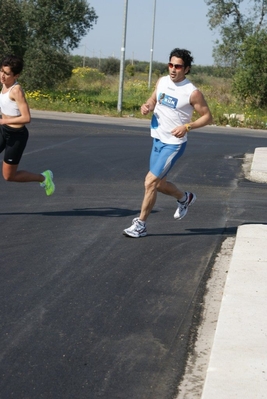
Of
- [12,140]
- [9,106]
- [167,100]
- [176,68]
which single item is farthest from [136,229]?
[9,106]

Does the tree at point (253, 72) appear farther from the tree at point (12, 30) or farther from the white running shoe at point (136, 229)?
the white running shoe at point (136, 229)

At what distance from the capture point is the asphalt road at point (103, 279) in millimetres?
4612

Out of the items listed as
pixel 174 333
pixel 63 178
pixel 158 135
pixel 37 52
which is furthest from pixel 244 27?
pixel 174 333

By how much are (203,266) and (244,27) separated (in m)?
42.6

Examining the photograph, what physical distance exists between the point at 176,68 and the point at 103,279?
231 cm

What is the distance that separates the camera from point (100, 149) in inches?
645

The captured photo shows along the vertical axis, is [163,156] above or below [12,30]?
above

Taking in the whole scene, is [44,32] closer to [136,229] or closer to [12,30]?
[12,30]

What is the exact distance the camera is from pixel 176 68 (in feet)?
25.2

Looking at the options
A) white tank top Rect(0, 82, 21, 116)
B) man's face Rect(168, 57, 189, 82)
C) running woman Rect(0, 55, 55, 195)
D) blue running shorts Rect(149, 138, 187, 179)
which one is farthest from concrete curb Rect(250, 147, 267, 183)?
man's face Rect(168, 57, 189, 82)

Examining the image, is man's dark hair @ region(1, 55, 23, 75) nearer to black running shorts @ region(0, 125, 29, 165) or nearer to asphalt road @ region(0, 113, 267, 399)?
black running shorts @ region(0, 125, 29, 165)

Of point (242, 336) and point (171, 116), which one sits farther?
point (171, 116)

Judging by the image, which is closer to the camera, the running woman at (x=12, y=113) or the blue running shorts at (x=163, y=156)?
the blue running shorts at (x=163, y=156)

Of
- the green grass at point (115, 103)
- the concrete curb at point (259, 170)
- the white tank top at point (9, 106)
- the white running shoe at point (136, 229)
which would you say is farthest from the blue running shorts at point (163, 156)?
the green grass at point (115, 103)
